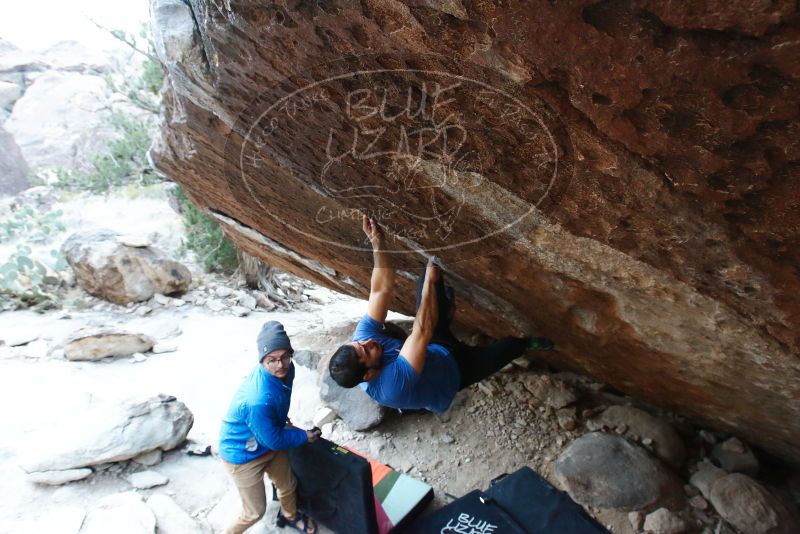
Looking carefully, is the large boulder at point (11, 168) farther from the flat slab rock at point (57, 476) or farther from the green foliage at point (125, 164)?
the flat slab rock at point (57, 476)

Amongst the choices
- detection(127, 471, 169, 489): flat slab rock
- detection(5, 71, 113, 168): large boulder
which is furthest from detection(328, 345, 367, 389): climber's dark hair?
detection(5, 71, 113, 168): large boulder

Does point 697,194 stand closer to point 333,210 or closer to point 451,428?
point 333,210

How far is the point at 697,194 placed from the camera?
53.6 inches

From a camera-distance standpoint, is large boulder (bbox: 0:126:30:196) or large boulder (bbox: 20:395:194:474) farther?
large boulder (bbox: 0:126:30:196)

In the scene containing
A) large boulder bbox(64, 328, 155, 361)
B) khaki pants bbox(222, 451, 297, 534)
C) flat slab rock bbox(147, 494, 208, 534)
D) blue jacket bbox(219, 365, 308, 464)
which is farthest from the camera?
large boulder bbox(64, 328, 155, 361)

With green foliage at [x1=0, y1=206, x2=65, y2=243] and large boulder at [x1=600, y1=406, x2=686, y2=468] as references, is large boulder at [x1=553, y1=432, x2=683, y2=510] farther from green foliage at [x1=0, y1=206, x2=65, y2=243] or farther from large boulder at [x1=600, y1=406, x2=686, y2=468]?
green foliage at [x1=0, y1=206, x2=65, y2=243]

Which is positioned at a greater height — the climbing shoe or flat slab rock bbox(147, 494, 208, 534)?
the climbing shoe

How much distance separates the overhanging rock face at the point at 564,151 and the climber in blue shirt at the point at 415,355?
0.87 feet

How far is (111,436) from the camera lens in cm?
346

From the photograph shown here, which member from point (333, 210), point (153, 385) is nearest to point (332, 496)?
point (333, 210)

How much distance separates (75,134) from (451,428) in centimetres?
1841

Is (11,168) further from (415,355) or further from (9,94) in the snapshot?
(415,355)

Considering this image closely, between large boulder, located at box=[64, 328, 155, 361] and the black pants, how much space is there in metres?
4.31

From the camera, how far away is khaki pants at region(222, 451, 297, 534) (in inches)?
109
